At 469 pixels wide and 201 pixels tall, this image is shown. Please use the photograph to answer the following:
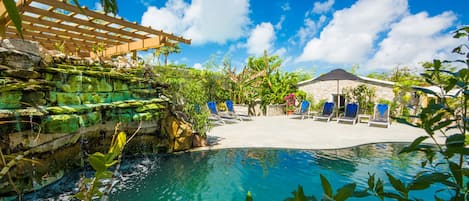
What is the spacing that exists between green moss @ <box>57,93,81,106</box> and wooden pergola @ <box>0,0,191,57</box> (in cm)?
152

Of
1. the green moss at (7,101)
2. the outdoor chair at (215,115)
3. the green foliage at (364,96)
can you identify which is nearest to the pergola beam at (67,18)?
the green moss at (7,101)

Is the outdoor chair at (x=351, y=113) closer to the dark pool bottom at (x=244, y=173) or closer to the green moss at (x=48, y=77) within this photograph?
the dark pool bottom at (x=244, y=173)

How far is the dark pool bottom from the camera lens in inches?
170

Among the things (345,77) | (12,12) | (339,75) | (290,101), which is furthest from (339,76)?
(12,12)

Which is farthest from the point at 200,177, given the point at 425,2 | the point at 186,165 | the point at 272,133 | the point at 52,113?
the point at 425,2

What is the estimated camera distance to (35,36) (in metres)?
7.97

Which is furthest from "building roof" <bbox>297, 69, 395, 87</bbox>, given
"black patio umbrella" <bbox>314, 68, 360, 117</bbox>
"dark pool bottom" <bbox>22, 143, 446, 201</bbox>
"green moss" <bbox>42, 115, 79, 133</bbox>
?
"green moss" <bbox>42, 115, 79, 133</bbox>

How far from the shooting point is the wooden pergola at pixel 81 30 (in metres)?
5.31

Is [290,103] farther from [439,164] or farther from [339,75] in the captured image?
[439,164]

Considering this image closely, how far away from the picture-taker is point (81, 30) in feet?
22.7

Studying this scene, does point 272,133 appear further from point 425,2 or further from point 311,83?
point 425,2

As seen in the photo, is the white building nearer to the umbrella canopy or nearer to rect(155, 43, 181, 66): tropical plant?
the umbrella canopy

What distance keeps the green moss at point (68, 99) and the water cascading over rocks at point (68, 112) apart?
19 millimetres

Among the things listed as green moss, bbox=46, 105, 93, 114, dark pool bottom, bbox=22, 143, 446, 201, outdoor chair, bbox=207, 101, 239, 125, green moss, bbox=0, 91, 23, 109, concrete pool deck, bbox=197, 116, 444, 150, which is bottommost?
dark pool bottom, bbox=22, 143, 446, 201
